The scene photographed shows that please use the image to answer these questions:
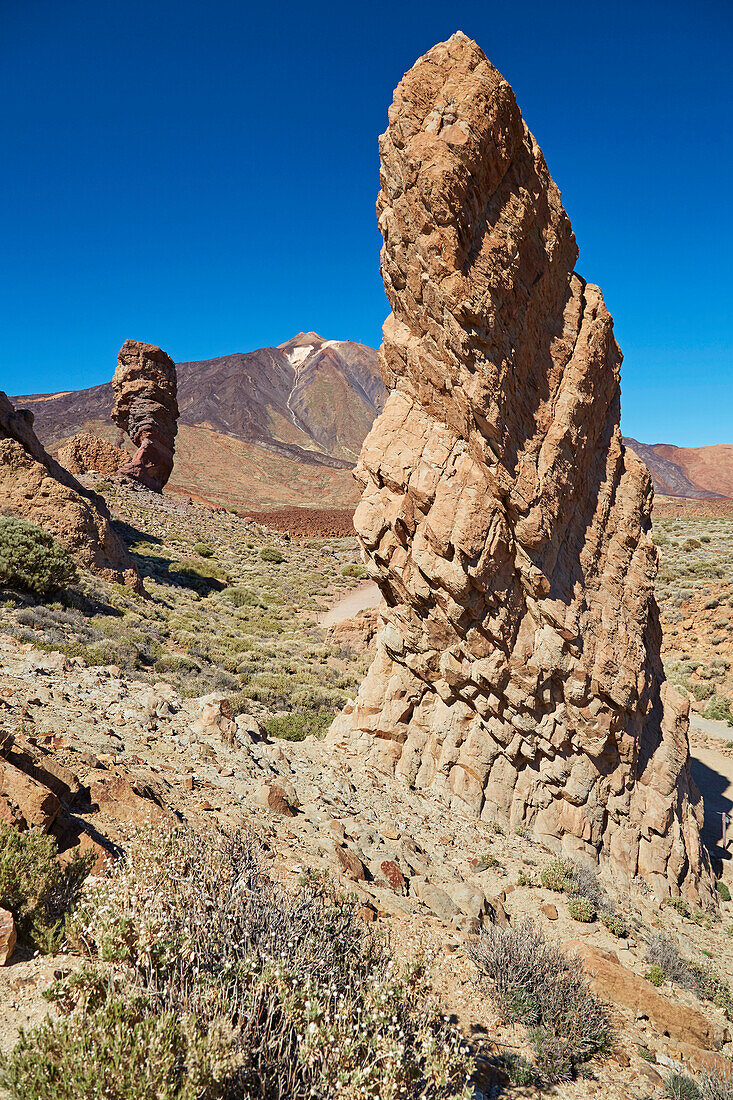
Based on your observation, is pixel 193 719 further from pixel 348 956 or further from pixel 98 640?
pixel 348 956

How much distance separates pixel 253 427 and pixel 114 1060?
153028 mm

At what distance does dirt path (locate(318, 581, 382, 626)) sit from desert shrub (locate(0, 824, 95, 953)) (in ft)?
64.7

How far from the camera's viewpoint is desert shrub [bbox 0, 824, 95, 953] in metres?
3.36

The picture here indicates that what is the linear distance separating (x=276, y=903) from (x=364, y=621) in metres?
15.7

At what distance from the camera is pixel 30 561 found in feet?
42.4

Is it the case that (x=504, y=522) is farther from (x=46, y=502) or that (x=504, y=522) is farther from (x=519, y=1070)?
(x=46, y=502)

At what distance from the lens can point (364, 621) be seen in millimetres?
19438

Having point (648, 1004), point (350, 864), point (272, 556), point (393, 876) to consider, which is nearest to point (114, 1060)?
point (350, 864)

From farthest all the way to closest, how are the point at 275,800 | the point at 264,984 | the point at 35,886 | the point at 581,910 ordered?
the point at 581,910 → the point at 275,800 → the point at 35,886 → the point at 264,984

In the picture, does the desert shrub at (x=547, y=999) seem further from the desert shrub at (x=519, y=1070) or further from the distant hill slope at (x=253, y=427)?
the distant hill slope at (x=253, y=427)

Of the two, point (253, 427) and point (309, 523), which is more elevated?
point (253, 427)

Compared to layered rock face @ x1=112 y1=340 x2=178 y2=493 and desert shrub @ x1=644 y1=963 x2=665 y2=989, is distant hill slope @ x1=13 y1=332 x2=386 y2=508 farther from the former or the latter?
desert shrub @ x1=644 y1=963 x2=665 y2=989

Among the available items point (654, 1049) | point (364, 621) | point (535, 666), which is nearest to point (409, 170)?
point (535, 666)

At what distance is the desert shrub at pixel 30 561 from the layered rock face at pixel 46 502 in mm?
2620
